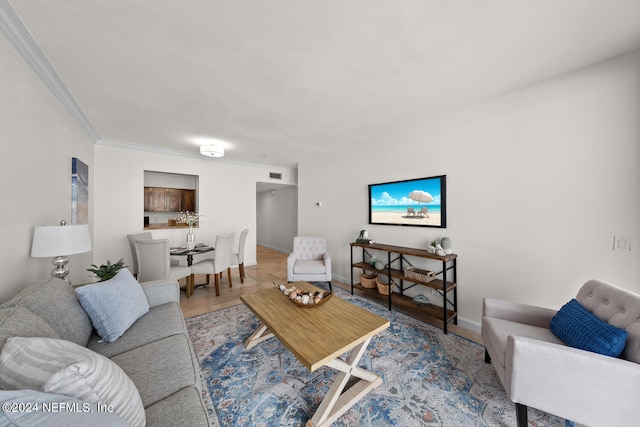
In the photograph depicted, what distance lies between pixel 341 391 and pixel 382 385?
416 millimetres

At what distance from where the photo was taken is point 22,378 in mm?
708

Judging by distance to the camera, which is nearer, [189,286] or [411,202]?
[411,202]

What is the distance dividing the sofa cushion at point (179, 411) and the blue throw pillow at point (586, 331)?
6.52 feet

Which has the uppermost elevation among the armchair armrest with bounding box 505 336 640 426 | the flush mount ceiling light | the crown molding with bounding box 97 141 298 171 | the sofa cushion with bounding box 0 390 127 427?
the crown molding with bounding box 97 141 298 171

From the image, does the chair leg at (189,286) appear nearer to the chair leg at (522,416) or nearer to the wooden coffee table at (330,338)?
the wooden coffee table at (330,338)

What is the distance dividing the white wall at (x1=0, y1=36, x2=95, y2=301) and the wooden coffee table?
170 cm

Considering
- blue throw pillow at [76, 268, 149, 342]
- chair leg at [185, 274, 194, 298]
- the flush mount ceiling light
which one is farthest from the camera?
the flush mount ceiling light

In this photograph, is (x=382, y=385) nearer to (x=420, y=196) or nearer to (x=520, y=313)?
(x=520, y=313)

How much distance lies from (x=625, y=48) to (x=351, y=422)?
3.36 meters

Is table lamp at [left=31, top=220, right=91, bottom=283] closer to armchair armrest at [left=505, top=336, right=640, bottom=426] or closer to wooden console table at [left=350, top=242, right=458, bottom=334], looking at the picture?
wooden console table at [left=350, top=242, right=458, bottom=334]

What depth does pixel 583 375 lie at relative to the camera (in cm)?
111

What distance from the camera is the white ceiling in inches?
51.9

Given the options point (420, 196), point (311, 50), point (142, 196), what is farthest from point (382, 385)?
point (142, 196)

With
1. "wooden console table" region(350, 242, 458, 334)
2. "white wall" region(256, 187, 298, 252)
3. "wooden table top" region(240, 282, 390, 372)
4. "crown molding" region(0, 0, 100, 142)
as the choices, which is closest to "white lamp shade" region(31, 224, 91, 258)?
"crown molding" region(0, 0, 100, 142)
